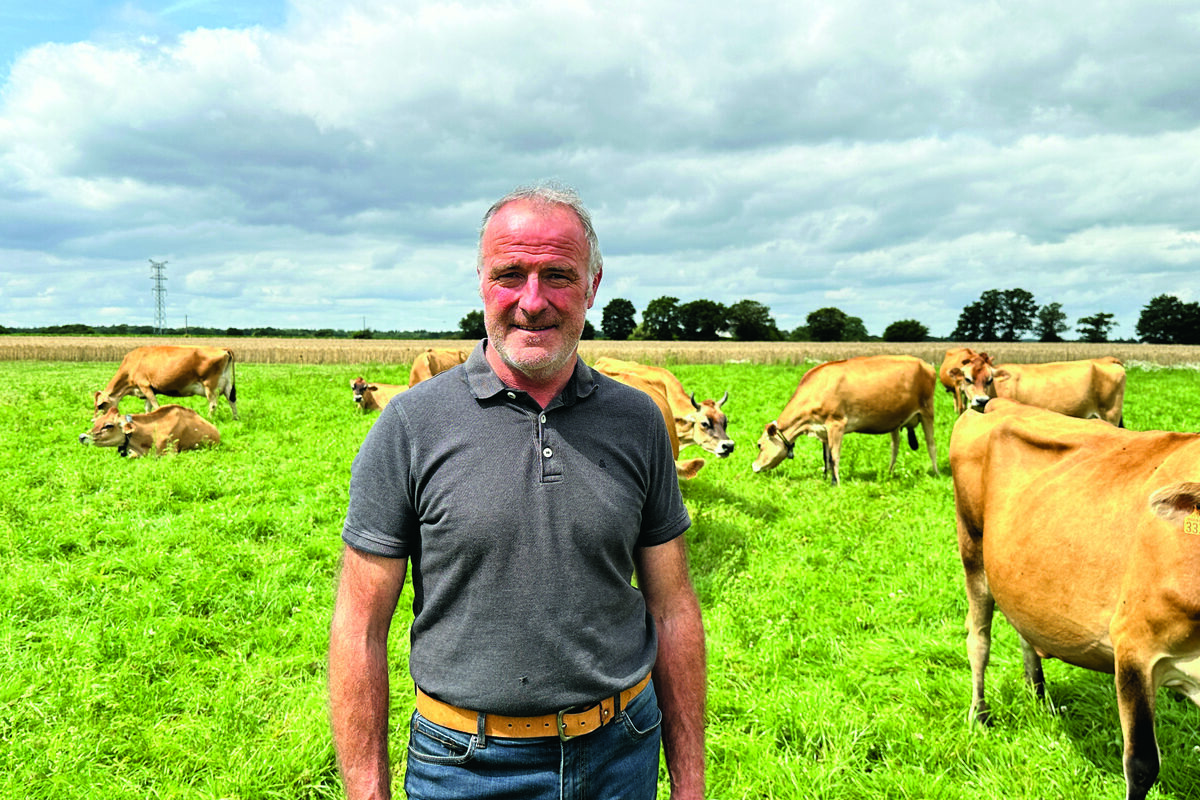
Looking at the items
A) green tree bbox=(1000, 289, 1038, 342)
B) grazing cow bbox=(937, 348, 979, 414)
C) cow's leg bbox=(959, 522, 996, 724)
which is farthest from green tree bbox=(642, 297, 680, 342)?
cow's leg bbox=(959, 522, 996, 724)

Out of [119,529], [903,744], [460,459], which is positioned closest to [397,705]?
[903,744]

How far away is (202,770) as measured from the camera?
416cm

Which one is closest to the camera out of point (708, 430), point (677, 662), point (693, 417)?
point (677, 662)

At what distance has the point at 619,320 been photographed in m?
114

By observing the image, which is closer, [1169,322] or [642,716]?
[642,716]

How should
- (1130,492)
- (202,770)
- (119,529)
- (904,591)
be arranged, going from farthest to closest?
(119,529)
(904,591)
(202,770)
(1130,492)

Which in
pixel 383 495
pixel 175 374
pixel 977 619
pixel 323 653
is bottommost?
pixel 323 653

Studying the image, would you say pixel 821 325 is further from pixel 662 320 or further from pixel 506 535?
pixel 506 535

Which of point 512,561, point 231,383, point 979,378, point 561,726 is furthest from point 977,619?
point 231,383

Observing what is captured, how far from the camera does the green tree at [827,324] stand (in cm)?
11416

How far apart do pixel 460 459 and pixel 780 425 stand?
36.1 feet

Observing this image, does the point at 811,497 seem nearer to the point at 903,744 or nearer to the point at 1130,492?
the point at 903,744

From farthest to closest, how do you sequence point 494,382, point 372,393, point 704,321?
point 704,321
point 372,393
point 494,382

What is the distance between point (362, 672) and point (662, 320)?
109 metres
